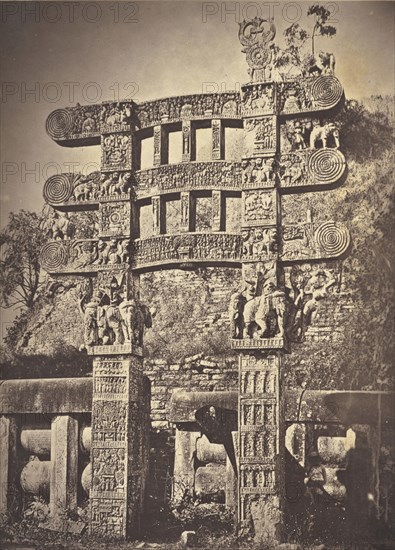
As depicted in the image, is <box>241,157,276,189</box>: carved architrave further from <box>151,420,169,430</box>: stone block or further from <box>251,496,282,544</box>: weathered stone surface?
<box>251,496,282,544</box>: weathered stone surface

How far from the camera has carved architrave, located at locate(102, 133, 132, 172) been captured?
7172 mm

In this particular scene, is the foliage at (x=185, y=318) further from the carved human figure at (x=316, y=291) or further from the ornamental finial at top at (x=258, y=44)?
the ornamental finial at top at (x=258, y=44)

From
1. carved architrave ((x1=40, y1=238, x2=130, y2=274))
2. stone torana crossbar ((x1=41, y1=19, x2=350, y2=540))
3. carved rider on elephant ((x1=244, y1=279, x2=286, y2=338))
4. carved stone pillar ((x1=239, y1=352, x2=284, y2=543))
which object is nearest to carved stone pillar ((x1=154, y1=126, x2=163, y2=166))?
stone torana crossbar ((x1=41, y1=19, x2=350, y2=540))

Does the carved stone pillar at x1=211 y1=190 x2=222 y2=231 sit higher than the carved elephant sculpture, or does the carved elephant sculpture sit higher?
the carved stone pillar at x1=211 y1=190 x2=222 y2=231

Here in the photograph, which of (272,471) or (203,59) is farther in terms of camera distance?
(203,59)

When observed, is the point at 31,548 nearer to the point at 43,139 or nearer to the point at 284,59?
the point at 43,139

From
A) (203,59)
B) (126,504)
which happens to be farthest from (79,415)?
(203,59)

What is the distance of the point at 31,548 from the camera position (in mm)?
6801

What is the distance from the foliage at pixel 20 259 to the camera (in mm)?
7254

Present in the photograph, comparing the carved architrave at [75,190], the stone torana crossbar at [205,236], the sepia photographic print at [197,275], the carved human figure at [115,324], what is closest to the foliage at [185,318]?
the sepia photographic print at [197,275]

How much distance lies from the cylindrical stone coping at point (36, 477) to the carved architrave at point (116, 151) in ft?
7.33

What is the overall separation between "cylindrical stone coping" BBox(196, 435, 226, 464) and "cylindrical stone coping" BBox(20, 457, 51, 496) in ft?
3.69

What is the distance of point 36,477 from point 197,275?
6.17 ft

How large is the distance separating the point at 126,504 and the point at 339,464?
5.00 ft
